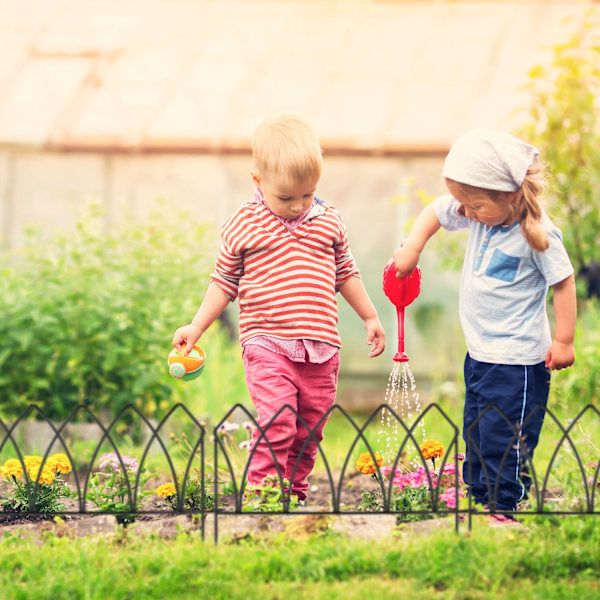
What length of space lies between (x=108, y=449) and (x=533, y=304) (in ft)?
8.63

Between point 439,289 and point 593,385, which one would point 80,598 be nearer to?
point 593,385

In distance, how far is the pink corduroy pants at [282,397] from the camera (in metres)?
2.99

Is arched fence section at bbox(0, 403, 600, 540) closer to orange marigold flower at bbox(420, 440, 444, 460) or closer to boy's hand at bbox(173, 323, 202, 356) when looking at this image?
orange marigold flower at bbox(420, 440, 444, 460)

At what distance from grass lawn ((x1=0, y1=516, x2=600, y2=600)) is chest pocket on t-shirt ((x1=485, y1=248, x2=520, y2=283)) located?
0.83 metres

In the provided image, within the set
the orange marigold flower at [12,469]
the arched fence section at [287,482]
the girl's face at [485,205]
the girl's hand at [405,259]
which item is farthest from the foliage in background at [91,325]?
the girl's face at [485,205]

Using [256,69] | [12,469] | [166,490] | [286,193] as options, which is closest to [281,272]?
[286,193]

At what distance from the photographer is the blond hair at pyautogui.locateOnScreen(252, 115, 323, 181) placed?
2863 mm

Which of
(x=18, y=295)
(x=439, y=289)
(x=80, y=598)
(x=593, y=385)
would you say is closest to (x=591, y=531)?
(x=80, y=598)

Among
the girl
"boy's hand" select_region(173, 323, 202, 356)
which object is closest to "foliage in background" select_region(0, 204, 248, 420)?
"boy's hand" select_region(173, 323, 202, 356)

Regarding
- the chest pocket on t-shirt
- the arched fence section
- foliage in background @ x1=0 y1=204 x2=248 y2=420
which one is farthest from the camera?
foliage in background @ x1=0 y1=204 x2=248 y2=420

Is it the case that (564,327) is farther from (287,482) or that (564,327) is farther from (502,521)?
(287,482)

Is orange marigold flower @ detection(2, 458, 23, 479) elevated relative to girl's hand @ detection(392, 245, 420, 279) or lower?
lower

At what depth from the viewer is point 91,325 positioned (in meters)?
4.88

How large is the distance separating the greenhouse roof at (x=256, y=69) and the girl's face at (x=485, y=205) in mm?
4419
